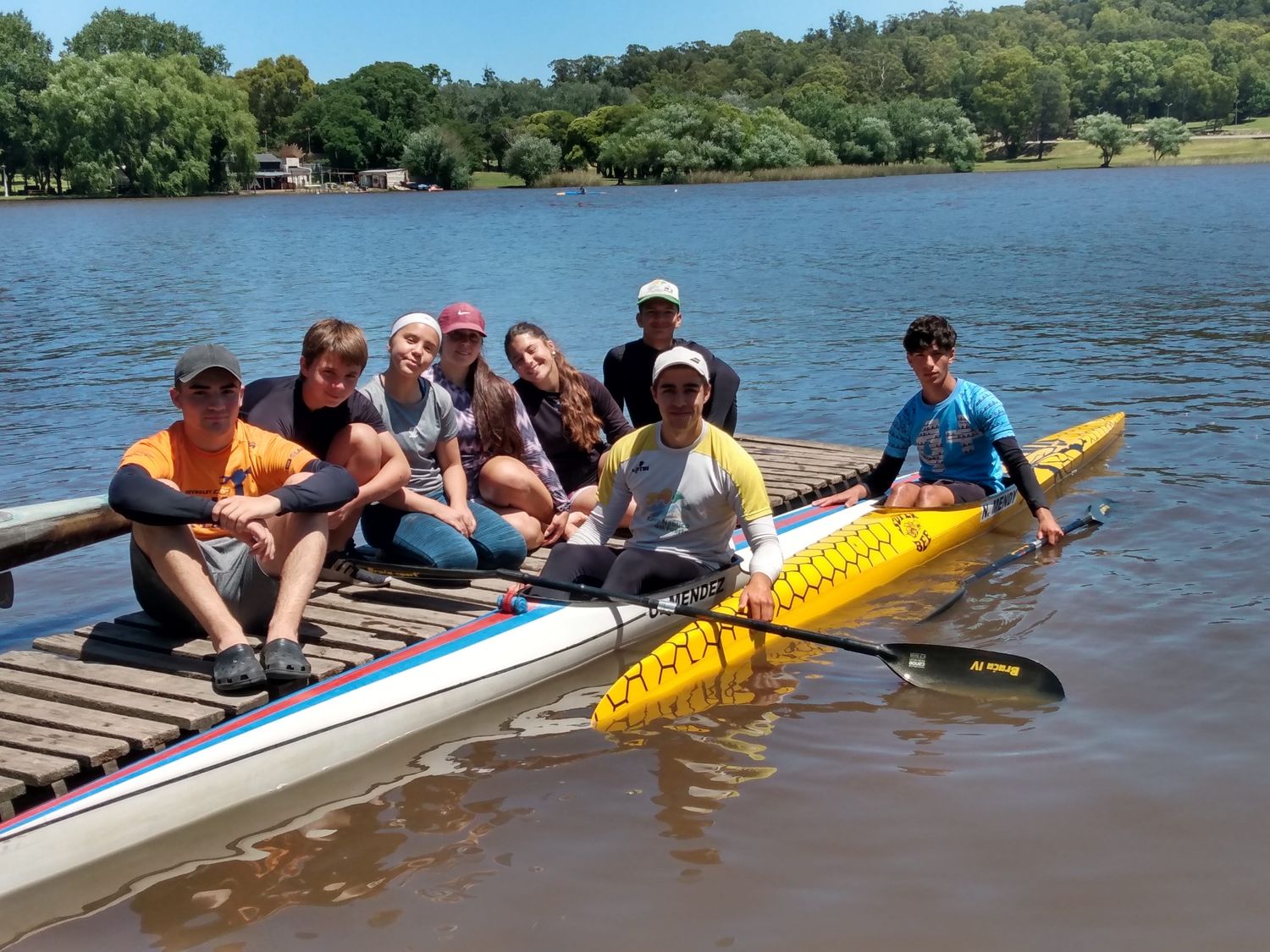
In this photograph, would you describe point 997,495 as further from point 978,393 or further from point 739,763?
point 739,763

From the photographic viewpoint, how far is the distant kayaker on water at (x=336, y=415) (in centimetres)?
577

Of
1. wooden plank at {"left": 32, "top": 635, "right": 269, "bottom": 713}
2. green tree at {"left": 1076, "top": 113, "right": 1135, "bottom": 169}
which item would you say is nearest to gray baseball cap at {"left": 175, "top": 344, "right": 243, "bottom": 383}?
wooden plank at {"left": 32, "top": 635, "right": 269, "bottom": 713}

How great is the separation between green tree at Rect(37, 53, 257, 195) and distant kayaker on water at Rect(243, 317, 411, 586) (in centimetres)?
7868

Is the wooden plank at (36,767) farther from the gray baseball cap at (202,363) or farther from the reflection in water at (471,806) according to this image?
the gray baseball cap at (202,363)

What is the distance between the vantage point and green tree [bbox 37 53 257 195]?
77.1 meters

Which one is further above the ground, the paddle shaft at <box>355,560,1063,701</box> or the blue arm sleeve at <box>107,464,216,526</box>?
the blue arm sleeve at <box>107,464,216,526</box>

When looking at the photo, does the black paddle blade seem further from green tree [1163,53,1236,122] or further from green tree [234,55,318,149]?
green tree [1163,53,1236,122]

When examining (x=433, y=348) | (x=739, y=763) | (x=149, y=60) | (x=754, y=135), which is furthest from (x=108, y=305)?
(x=754, y=135)

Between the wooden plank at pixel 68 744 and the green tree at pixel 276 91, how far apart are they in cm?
13531

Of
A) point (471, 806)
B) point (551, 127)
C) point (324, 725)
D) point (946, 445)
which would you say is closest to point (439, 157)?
point (551, 127)

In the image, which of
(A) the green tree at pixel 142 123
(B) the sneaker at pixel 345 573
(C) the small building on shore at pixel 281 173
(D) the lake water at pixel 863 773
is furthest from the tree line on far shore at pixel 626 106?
(B) the sneaker at pixel 345 573

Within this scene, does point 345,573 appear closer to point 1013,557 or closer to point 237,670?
point 237,670

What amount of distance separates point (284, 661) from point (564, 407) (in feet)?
8.50

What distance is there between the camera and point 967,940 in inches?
157
